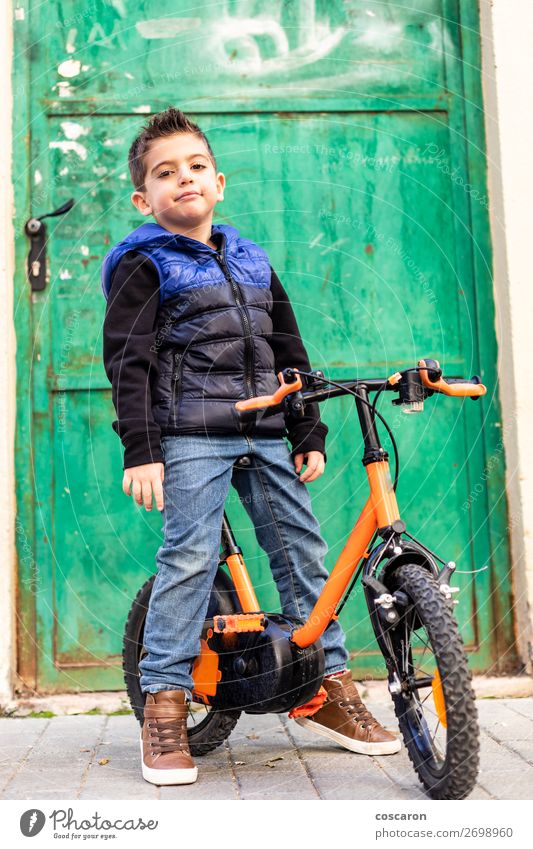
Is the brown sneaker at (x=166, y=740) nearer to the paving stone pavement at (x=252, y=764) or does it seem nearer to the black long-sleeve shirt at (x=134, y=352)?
the paving stone pavement at (x=252, y=764)

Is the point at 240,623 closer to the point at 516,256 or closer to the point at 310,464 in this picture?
the point at 310,464

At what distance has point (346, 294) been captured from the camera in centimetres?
390

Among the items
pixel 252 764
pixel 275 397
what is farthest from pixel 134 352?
pixel 252 764

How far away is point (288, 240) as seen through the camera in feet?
12.7

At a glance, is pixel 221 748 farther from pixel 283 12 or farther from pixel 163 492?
pixel 283 12

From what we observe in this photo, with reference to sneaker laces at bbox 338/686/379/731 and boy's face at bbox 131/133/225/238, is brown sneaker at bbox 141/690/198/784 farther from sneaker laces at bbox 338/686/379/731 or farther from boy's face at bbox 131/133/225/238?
boy's face at bbox 131/133/225/238

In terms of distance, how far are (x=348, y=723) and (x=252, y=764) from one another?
31 cm

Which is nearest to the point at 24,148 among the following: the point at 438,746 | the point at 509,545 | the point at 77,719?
the point at 77,719

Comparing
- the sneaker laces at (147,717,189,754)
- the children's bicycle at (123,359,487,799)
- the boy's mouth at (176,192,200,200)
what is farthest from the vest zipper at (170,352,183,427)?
the sneaker laces at (147,717,189,754)

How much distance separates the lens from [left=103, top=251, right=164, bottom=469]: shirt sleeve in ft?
9.00

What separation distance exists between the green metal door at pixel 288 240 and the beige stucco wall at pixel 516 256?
83mm

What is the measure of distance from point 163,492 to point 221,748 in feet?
2.95

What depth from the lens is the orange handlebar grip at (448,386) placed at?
2.45m

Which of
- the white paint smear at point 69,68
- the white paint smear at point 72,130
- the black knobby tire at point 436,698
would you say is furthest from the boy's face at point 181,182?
the black knobby tire at point 436,698
